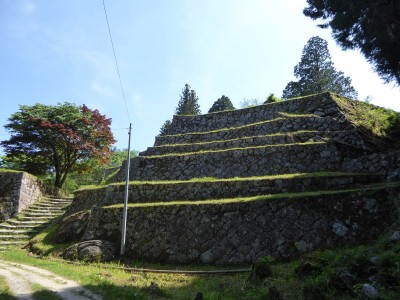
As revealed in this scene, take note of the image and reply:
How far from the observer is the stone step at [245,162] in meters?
13.2

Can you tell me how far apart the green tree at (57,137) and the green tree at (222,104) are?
16.2m

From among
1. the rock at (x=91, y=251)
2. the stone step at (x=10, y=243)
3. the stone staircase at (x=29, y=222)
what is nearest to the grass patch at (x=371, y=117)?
the rock at (x=91, y=251)

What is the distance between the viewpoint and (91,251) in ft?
37.1

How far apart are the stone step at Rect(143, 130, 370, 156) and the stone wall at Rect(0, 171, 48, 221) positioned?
8274 millimetres

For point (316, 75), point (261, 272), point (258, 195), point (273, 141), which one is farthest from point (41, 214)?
point (316, 75)

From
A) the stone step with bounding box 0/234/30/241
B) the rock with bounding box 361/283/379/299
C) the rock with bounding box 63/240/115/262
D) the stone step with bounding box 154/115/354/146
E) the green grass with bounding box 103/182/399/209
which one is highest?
the stone step with bounding box 154/115/354/146

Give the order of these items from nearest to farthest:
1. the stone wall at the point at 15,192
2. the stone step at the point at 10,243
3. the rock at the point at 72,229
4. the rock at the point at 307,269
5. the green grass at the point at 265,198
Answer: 1. the rock at the point at 307,269
2. the green grass at the point at 265,198
3. the rock at the point at 72,229
4. the stone step at the point at 10,243
5. the stone wall at the point at 15,192

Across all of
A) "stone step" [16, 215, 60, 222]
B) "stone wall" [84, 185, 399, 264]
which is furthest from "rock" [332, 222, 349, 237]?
"stone step" [16, 215, 60, 222]

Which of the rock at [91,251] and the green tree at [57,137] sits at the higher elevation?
the green tree at [57,137]

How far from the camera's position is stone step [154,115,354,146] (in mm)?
15219

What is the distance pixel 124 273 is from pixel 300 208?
6.08 meters

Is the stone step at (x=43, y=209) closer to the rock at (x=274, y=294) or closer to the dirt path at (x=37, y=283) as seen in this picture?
the dirt path at (x=37, y=283)

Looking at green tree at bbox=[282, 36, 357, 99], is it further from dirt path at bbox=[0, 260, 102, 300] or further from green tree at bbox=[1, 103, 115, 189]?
dirt path at bbox=[0, 260, 102, 300]

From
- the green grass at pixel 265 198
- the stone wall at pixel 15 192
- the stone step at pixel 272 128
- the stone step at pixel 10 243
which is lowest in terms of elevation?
the stone step at pixel 10 243
